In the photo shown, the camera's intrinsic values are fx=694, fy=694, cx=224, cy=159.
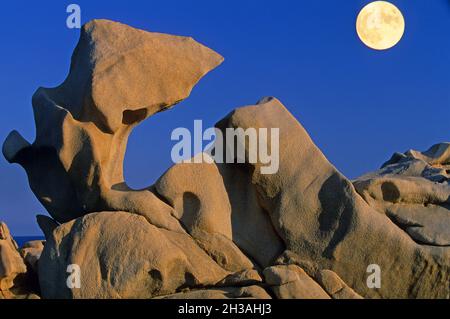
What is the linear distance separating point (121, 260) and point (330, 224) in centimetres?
242

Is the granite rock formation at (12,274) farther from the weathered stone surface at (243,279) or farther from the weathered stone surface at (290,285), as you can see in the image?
the weathered stone surface at (290,285)

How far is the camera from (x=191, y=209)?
8367mm

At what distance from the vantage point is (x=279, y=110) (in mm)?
8625

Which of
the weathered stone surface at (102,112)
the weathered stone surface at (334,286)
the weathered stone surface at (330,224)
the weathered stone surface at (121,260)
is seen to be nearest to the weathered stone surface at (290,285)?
the weathered stone surface at (334,286)

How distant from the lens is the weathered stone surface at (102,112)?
8.38 meters

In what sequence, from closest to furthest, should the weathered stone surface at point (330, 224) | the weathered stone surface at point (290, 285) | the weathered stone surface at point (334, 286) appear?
1. the weathered stone surface at point (290, 285)
2. the weathered stone surface at point (334, 286)
3. the weathered stone surface at point (330, 224)

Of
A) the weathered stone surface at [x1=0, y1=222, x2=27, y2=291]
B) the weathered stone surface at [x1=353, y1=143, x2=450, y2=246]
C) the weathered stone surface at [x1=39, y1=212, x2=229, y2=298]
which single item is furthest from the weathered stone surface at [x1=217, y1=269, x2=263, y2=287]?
the weathered stone surface at [x1=0, y1=222, x2=27, y2=291]

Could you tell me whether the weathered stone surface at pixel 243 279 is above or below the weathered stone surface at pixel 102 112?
below

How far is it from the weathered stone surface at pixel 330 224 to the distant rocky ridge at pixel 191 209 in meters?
0.01

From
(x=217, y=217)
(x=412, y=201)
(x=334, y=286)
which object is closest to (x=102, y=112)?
(x=217, y=217)

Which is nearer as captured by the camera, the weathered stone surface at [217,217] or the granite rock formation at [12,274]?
Answer: the granite rock formation at [12,274]

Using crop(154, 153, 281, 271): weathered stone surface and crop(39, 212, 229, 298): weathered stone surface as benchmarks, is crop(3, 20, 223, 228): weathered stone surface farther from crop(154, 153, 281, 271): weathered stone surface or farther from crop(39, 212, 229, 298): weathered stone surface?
crop(39, 212, 229, 298): weathered stone surface

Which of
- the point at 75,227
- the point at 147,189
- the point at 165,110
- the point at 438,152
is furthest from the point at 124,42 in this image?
the point at 438,152

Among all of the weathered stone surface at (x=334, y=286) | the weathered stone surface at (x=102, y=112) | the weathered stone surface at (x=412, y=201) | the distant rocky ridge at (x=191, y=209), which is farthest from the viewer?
the weathered stone surface at (x=102, y=112)
